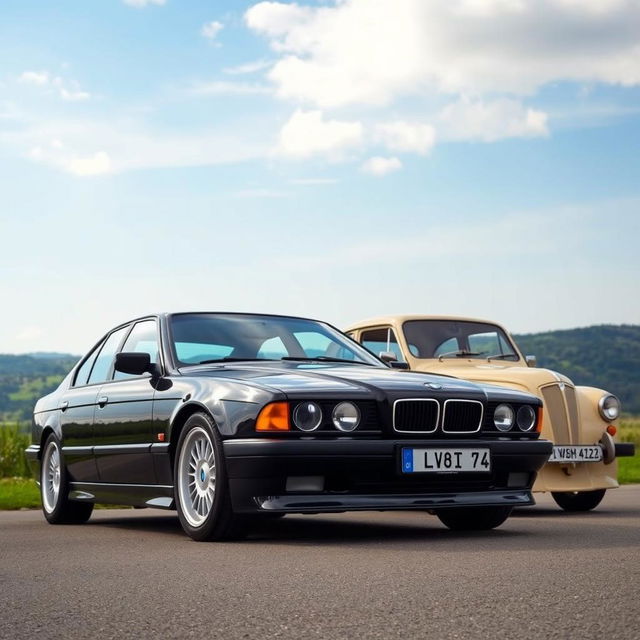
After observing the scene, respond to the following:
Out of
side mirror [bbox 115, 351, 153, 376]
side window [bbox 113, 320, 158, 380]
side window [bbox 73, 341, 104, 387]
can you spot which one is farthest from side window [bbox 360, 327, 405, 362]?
side mirror [bbox 115, 351, 153, 376]

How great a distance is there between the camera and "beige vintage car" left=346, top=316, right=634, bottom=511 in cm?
1061

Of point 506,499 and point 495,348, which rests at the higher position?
point 495,348

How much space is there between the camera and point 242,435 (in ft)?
23.3

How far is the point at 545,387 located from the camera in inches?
420

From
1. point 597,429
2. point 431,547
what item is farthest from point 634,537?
point 597,429

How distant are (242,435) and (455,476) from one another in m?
1.39

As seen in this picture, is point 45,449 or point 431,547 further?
point 45,449

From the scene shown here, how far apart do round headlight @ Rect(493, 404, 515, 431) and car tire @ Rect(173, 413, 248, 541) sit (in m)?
1.82

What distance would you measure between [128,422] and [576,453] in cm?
422

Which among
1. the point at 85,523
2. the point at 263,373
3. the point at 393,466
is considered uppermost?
the point at 263,373

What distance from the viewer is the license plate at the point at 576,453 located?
1049 cm

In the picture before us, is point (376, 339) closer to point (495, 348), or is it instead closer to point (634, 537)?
point (495, 348)

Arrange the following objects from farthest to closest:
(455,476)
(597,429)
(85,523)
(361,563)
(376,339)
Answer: (376,339) < (597,429) < (85,523) < (455,476) < (361,563)

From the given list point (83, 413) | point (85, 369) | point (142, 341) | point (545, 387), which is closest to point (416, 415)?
point (142, 341)
